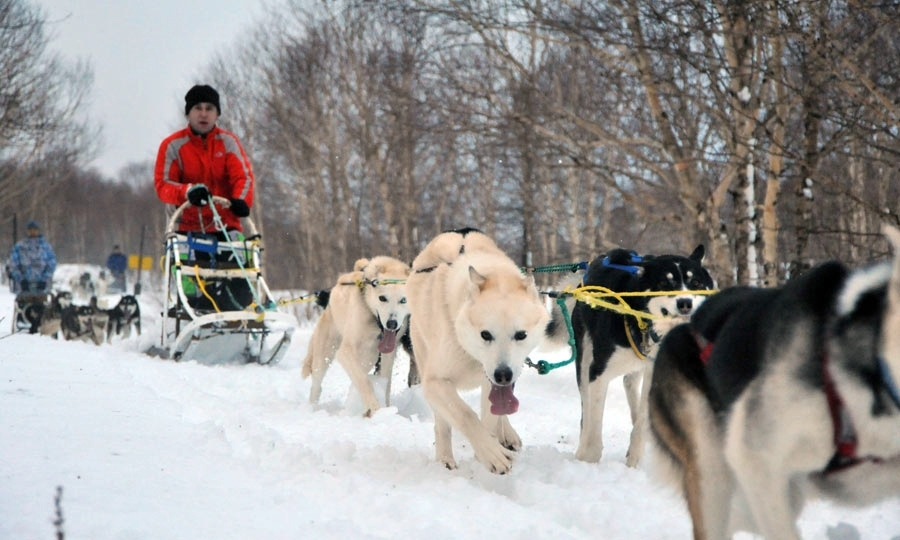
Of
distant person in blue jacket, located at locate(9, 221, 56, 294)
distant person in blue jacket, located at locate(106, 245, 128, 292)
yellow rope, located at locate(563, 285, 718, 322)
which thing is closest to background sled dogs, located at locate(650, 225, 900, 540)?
yellow rope, located at locate(563, 285, 718, 322)

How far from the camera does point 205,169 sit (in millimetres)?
7199

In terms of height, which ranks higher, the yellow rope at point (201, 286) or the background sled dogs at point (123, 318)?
the yellow rope at point (201, 286)

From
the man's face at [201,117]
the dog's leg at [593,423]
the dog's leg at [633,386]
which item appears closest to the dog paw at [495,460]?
the dog's leg at [593,423]

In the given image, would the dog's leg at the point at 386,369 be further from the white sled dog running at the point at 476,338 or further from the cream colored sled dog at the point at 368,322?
the white sled dog running at the point at 476,338

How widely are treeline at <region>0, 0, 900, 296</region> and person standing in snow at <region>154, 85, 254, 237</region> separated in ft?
5.39

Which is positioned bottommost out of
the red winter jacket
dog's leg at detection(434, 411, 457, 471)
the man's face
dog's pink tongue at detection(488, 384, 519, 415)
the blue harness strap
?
dog's leg at detection(434, 411, 457, 471)

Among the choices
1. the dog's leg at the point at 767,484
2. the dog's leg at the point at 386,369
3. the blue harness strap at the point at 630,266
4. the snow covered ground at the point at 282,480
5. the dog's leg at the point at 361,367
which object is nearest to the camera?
the dog's leg at the point at 767,484

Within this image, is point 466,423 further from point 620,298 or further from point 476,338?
point 620,298

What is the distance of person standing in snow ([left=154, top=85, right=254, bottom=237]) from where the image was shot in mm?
6965

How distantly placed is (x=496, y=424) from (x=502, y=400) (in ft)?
1.82

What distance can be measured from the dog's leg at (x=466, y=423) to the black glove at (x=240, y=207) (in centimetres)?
393

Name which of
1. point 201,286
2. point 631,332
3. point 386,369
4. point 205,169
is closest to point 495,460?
point 631,332

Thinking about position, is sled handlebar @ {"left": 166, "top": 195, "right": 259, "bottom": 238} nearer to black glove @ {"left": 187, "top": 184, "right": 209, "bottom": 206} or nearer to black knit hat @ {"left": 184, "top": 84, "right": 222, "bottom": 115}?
black glove @ {"left": 187, "top": 184, "right": 209, "bottom": 206}

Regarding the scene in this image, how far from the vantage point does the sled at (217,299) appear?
6.98 m
